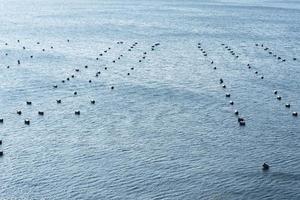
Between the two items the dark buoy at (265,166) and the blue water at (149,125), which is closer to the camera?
the blue water at (149,125)

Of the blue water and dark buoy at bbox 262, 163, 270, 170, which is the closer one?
the blue water

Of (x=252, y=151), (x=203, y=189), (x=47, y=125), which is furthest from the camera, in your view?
(x=47, y=125)

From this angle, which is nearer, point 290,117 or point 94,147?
point 94,147

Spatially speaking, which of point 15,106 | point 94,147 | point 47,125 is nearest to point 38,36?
point 15,106

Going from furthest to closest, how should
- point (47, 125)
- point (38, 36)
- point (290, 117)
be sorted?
point (38, 36) → point (290, 117) → point (47, 125)

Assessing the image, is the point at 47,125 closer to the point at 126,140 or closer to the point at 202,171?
the point at 126,140

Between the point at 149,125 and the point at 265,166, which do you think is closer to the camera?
the point at 265,166

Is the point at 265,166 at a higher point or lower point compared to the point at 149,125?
lower
